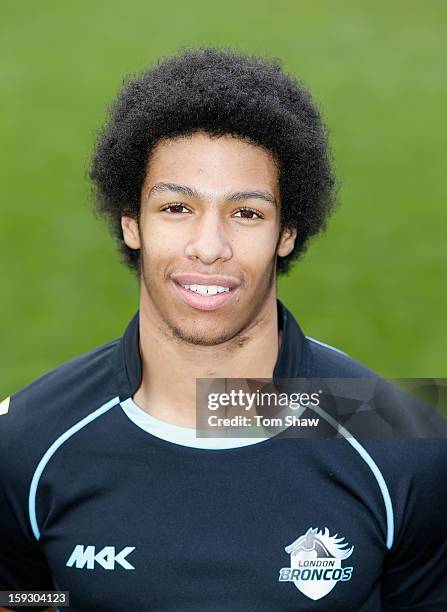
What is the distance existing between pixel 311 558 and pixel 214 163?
1.41m

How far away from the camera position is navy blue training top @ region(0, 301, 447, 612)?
3.99 metres

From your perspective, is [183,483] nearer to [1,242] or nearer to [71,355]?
[71,355]

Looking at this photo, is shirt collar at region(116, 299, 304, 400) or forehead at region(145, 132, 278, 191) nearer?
forehead at region(145, 132, 278, 191)

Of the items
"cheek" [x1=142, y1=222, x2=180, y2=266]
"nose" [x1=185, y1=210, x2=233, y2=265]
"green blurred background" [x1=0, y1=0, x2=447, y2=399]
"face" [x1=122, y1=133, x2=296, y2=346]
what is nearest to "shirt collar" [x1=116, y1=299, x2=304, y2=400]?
"face" [x1=122, y1=133, x2=296, y2=346]

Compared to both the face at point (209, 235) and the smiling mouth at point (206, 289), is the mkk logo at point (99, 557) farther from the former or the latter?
the smiling mouth at point (206, 289)

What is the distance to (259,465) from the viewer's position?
4.07 meters

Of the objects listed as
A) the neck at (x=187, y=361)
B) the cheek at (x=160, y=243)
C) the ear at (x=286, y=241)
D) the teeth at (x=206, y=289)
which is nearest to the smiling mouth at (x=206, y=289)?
the teeth at (x=206, y=289)

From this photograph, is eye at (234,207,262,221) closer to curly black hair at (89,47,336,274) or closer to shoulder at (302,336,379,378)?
curly black hair at (89,47,336,274)

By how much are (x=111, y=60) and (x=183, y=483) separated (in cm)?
1368

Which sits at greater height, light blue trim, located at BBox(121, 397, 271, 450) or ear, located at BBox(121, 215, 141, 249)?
ear, located at BBox(121, 215, 141, 249)

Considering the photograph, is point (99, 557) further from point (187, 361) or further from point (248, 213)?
point (248, 213)

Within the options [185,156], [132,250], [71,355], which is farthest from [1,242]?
[185,156]

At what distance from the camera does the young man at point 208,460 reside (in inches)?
157

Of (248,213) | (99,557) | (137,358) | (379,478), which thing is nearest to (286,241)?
(248,213)
